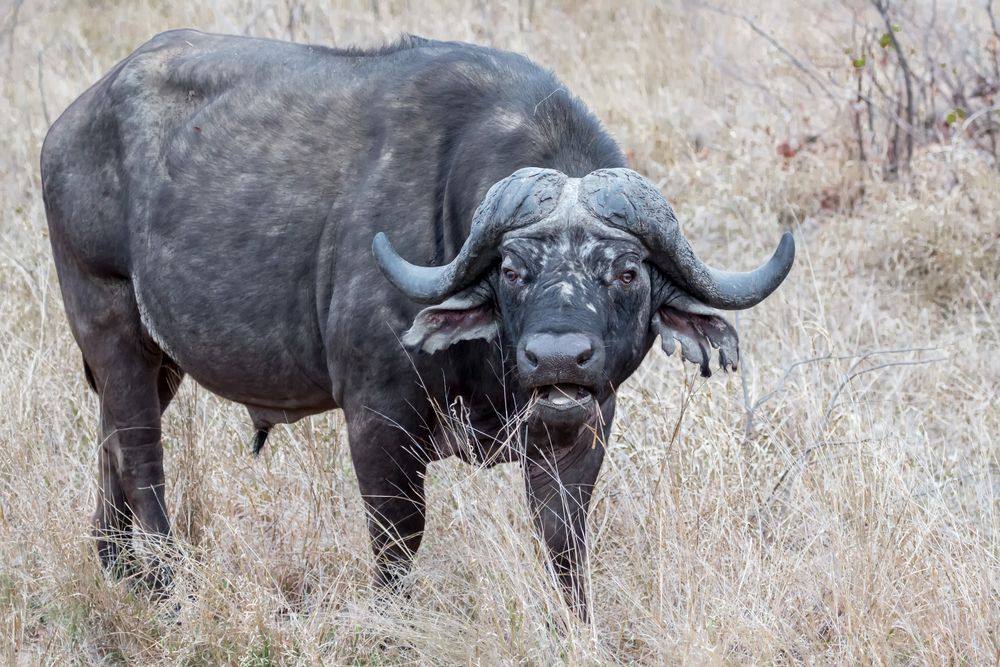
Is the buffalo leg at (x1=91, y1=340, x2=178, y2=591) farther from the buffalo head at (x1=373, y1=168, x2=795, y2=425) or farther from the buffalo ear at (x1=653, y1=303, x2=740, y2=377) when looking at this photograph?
the buffalo ear at (x1=653, y1=303, x2=740, y2=377)

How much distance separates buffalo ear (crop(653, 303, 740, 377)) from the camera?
11.8 ft

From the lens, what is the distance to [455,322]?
363 cm

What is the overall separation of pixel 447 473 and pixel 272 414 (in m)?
0.62

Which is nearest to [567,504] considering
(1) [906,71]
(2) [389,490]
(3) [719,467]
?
(2) [389,490]

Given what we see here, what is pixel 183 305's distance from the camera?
4.31 metres

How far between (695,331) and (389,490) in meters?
1.05

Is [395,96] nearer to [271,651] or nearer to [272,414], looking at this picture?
[272,414]

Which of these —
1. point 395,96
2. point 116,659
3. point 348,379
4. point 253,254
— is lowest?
point 116,659

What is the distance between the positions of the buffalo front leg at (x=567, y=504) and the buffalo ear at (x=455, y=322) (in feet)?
1.62

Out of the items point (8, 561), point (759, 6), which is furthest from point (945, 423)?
point (759, 6)

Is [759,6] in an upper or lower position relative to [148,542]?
upper

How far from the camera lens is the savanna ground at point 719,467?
3512 mm

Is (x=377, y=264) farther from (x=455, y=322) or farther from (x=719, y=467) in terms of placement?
(x=719, y=467)

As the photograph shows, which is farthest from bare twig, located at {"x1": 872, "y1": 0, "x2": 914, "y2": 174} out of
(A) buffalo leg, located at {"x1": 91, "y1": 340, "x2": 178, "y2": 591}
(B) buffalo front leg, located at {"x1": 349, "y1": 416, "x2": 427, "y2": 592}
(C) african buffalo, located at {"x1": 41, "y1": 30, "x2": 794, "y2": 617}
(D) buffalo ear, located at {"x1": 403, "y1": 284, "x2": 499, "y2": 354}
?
(A) buffalo leg, located at {"x1": 91, "y1": 340, "x2": 178, "y2": 591}
